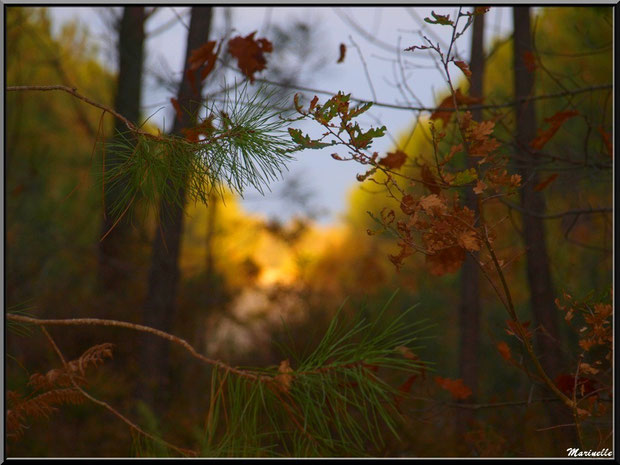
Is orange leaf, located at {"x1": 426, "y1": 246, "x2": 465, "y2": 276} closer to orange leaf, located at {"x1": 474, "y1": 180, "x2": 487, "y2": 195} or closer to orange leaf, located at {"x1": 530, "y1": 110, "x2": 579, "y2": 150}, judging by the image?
orange leaf, located at {"x1": 474, "y1": 180, "x2": 487, "y2": 195}

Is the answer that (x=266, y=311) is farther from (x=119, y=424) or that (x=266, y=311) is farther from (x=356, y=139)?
(x=356, y=139)

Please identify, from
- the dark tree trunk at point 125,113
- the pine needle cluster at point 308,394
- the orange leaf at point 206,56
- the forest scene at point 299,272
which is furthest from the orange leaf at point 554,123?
the dark tree trunk at point 125,113

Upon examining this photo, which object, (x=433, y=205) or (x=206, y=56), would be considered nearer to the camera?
(x=433, y=205)

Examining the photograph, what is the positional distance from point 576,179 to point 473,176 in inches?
49.1

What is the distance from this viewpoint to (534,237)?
2.39 m

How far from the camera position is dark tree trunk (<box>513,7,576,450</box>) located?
2.25 m

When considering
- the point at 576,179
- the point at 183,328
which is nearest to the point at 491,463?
the point at 576,179

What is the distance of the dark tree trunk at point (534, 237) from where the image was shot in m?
2.25

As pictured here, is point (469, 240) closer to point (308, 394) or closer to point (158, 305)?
point (308, 394)

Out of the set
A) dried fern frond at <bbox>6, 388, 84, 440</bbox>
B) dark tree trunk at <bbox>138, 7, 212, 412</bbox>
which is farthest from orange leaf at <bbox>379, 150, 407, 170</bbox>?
dark tree trunk at <bbox>138, 7, 212, 412</bbox>

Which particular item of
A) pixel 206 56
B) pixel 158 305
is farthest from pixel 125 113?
pixel 206 56

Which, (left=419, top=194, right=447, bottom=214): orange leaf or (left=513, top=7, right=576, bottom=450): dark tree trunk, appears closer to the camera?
(left=419, top=194, right=447, bottom=214): orange leaf

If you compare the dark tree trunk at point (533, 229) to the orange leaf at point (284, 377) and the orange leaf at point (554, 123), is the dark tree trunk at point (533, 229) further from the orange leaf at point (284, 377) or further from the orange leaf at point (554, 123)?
the orange leaf at point (284, 377)

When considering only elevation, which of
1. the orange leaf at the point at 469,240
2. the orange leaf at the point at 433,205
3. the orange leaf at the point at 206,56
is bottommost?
the orange leaf at the point at 469,240
